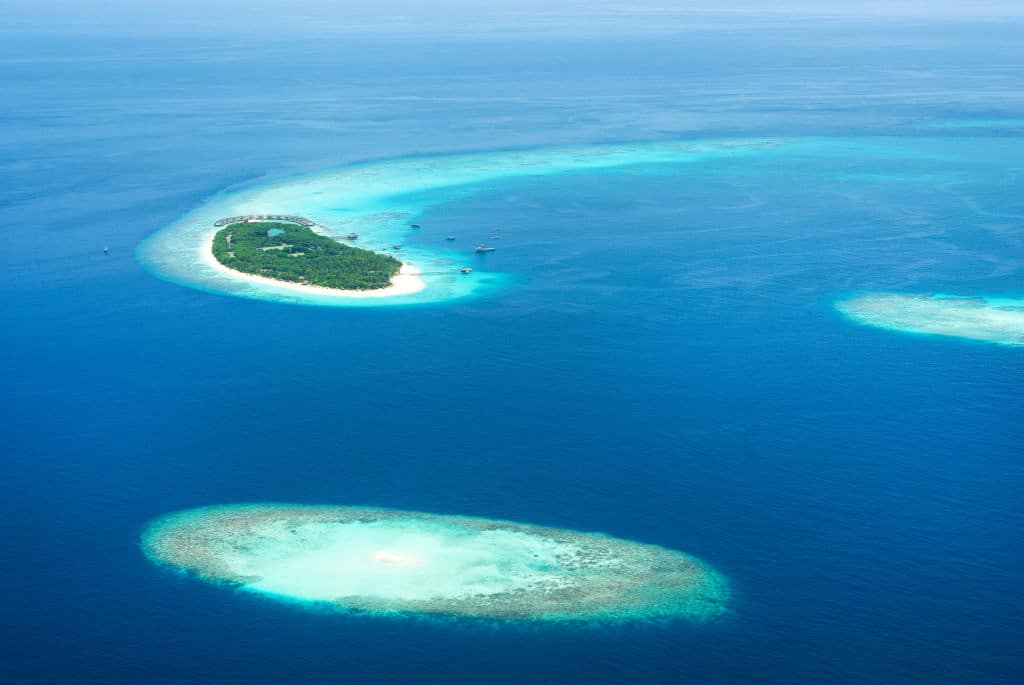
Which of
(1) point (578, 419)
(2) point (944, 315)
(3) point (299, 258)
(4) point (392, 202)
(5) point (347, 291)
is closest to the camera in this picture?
(1) point (578, 419)

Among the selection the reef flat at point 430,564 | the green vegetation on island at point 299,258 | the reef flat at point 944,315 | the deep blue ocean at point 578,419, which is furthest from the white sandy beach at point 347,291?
the reef flat at point 430,564

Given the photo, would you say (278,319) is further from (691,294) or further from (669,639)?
(669,639)

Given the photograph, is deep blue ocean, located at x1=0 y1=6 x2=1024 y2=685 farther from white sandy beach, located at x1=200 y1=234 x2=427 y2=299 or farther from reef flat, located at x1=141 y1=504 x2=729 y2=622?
white sandy beach, located at x1=200 y1=234 x2=427 y2=299

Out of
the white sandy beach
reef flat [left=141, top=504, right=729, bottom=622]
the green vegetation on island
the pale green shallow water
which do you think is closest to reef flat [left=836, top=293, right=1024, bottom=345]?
the pale green shallow water

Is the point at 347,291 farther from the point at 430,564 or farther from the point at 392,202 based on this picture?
the point at 430,564

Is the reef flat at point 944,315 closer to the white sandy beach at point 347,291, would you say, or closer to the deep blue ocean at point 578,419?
the deep blue ocean at point 578,419

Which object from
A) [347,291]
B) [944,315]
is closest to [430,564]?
[347,291]
